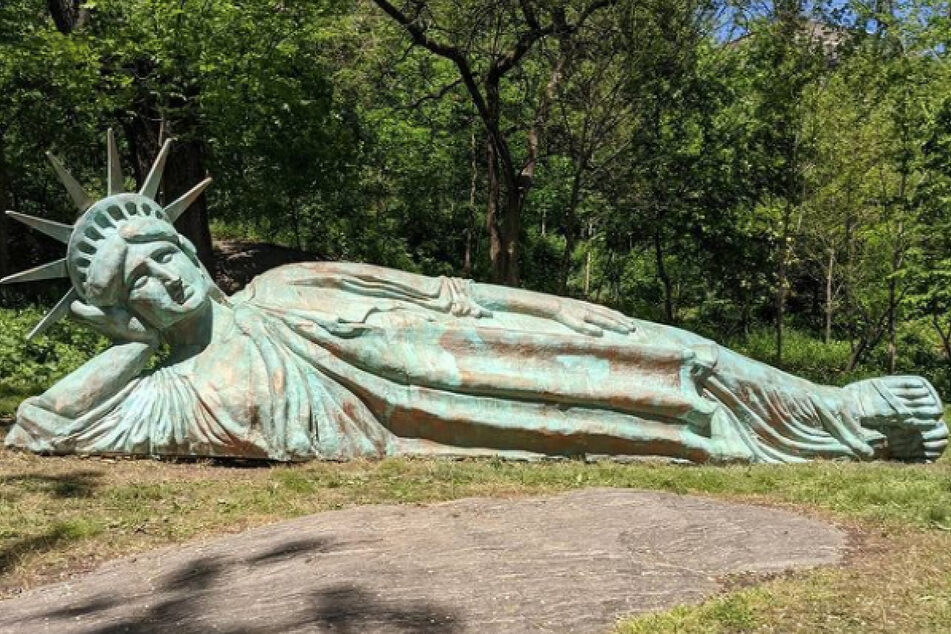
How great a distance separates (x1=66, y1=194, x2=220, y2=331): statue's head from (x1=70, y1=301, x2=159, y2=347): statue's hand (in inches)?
1.7

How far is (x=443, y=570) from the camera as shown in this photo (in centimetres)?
384

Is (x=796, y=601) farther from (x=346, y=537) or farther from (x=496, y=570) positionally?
(x=346, y=537)

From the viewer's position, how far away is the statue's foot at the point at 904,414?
7012 millimetres

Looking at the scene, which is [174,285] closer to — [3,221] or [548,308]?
[548,308]

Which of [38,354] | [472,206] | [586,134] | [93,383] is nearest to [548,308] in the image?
[93,383]

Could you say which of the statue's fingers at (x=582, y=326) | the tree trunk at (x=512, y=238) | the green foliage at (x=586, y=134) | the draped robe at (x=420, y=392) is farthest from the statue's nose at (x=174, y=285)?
the tree trunk at (x=512, y=238)

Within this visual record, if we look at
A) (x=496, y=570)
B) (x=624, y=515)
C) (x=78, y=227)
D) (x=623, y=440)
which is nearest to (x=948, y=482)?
(x=623, y=440)

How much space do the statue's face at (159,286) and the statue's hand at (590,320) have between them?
8.34ft

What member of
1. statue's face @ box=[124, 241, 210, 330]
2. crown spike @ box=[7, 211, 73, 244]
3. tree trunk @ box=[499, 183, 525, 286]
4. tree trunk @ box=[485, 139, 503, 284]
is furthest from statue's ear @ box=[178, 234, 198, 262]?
tree trunk @ box=[485, 139, 503, 284]

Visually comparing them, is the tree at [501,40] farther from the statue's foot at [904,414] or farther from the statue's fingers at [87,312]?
the statue's fingers at [87,312]

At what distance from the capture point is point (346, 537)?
434 cm

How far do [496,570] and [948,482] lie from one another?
11.4 feet

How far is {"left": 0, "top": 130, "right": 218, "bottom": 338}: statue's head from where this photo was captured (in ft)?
20.4

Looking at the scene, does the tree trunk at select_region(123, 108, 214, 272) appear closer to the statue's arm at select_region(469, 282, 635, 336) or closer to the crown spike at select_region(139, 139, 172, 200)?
the crown spike at select_region(139, 139, 172, 200)
